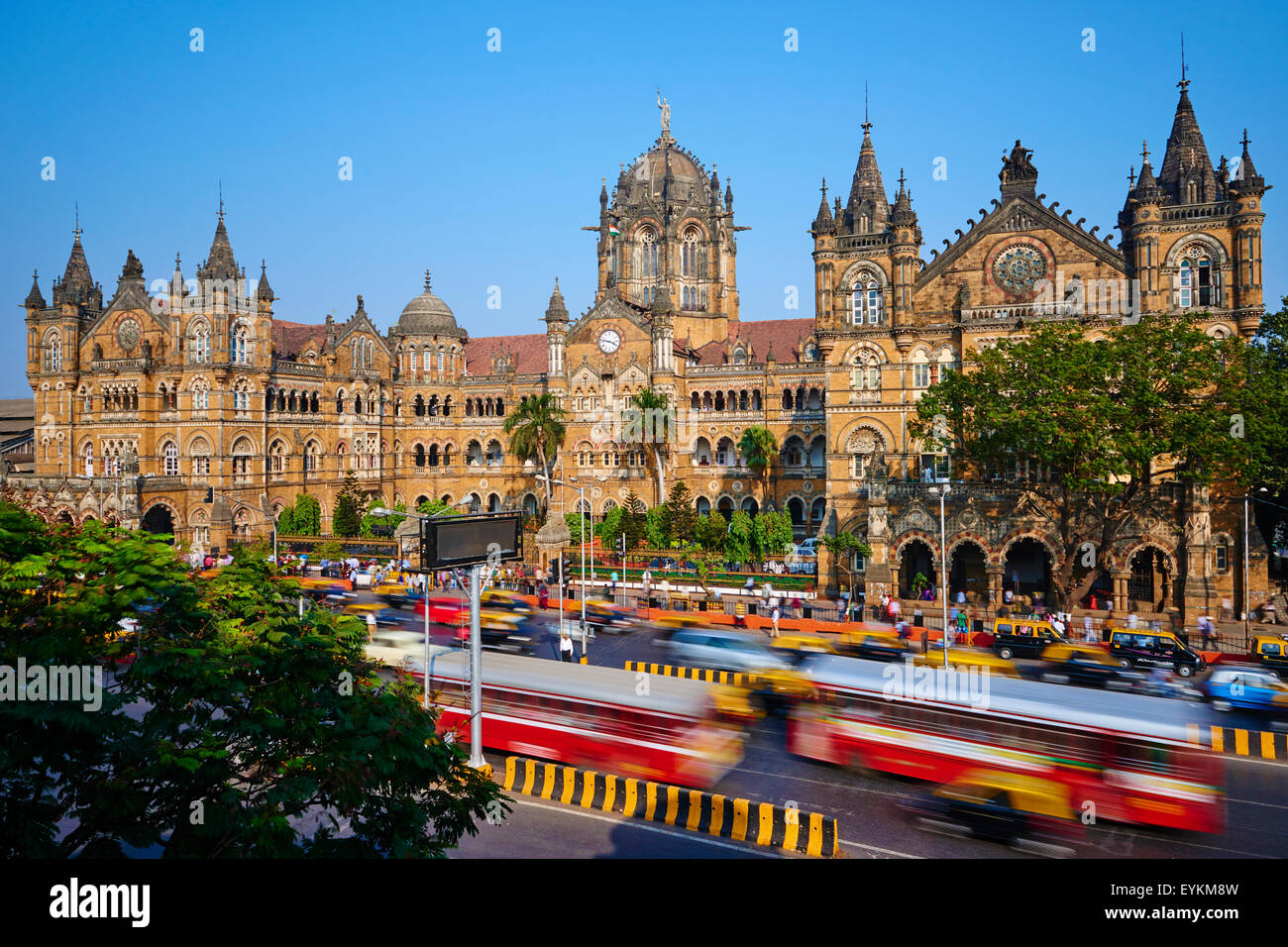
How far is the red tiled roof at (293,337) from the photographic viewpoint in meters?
67.6

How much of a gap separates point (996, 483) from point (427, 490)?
46.7m

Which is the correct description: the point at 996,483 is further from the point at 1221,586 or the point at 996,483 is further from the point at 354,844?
the point at 354,844

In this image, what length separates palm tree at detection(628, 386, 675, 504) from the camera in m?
62.3

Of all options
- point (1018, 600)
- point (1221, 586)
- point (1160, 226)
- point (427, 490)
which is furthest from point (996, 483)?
point (427, 490)

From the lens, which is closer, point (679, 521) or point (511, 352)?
point (679, 521)

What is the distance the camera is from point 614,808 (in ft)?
66.8

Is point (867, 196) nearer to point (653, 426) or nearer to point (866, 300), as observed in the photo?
point (866, 300)

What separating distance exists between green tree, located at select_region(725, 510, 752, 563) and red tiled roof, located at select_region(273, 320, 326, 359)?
36253 mm

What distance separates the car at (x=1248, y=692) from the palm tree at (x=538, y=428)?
4291 cm

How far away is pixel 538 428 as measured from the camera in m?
62.8

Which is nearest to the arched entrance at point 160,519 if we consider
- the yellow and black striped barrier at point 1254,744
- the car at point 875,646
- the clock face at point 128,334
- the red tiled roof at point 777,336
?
the clock face at point 128,334

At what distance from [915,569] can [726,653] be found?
73.6ft

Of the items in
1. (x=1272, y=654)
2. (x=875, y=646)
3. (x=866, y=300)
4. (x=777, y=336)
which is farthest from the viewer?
(x=777, y=336)

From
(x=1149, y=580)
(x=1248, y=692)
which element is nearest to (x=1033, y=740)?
(x=1248, y=692)
